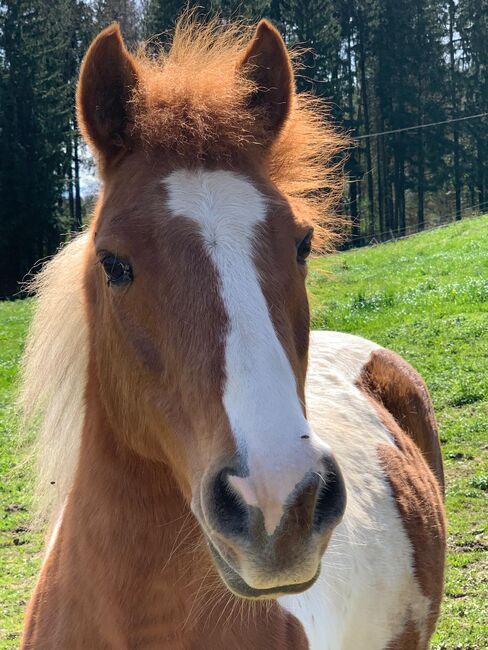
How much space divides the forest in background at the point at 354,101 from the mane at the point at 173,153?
28.0 meters

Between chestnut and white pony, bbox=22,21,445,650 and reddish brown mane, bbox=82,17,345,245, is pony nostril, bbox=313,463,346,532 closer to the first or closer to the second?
chestnut and white pony, bbox=22,21,445,650

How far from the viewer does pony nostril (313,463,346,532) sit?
5.20 feet

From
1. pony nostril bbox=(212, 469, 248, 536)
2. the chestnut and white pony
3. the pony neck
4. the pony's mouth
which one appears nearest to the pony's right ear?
the chestnut and white pony

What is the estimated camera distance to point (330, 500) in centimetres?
161

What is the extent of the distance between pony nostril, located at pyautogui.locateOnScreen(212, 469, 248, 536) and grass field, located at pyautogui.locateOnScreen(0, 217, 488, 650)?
1.39m

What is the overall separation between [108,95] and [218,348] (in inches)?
40.2

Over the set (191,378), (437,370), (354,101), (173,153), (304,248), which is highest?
(354,101)

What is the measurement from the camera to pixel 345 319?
11.3 m

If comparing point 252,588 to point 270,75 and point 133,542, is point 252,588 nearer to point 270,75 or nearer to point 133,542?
point 133,542

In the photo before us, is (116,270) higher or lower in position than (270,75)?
lower

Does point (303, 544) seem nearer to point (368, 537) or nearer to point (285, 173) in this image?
point (285, 173)

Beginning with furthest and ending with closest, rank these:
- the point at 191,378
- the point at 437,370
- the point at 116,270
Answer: the point at 437,370 < the point at 116,270 < the point at 191,378

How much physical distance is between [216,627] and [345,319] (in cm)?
950

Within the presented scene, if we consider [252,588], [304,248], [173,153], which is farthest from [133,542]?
[173,153]
